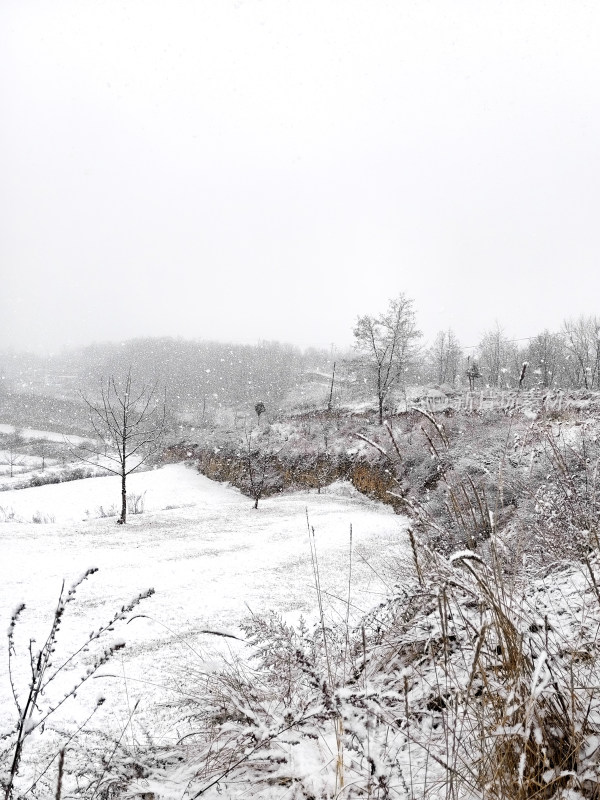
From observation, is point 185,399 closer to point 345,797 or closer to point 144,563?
point 144,563

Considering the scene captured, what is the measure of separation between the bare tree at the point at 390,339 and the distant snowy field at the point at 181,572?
40.3 feet

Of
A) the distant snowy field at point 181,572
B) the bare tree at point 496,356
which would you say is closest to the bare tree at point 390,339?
the distant snowy field at point 181,572

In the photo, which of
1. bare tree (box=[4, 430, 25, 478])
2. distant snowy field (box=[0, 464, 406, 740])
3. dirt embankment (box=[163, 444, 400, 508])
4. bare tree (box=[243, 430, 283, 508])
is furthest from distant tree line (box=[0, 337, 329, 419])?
distant snowy field (box=[0, 464, 406, 740])

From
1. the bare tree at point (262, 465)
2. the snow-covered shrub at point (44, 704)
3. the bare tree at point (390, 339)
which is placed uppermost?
the bare tree at point (390, 339)

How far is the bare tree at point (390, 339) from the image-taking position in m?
28.6

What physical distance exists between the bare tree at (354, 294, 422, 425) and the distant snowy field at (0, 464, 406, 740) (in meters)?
12.3

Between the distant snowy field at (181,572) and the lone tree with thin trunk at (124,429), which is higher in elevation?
the lone tree with thin trunk at (124,429)

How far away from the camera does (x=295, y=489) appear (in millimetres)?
23797

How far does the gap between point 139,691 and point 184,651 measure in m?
1.34

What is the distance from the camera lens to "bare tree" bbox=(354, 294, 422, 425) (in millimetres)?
28625

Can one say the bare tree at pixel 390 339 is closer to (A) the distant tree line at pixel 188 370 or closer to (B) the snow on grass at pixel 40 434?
(A) the distant tree line at pixel 188 370

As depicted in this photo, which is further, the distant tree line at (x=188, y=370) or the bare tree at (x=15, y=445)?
the distant tree line at (x=188, y=370)

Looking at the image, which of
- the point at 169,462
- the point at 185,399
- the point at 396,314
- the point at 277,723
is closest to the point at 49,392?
the point at 185,399

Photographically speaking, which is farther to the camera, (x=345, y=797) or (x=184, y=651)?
(x=184, y=651)
